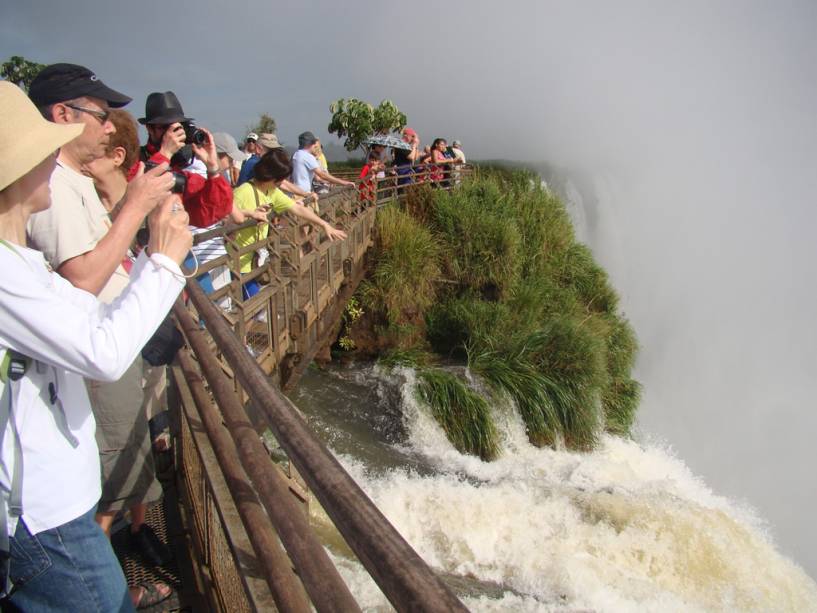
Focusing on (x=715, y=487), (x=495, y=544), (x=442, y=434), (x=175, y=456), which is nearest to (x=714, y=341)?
(x=715, y=487)

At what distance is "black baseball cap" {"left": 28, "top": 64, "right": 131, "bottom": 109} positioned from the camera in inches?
87.6

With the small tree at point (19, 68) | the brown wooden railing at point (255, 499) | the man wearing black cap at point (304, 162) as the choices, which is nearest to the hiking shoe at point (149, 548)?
the brown wooden railing at point (255, 499)

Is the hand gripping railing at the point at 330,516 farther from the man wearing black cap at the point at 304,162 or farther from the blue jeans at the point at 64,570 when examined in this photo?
the man wearing black cap at the point at 304,162

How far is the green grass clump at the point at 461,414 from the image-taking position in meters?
8.16

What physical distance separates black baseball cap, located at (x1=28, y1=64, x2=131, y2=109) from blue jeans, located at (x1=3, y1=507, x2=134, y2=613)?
1631 mm

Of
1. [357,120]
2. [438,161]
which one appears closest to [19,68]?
[357,120]

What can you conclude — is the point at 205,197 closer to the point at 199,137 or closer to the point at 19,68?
the point at 199,137

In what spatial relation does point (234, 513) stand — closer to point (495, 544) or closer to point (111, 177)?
point (111, 177)

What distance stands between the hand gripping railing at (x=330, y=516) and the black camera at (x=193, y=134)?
2.22 m

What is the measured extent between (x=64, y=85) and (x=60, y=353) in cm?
155

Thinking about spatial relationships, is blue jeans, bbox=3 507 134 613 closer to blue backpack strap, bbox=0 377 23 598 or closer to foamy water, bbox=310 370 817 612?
blue backpack strap, bbox=0 377 23 598

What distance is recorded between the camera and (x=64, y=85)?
2238 millimetres

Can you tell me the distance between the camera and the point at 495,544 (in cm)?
577

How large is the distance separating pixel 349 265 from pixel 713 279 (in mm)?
19825
